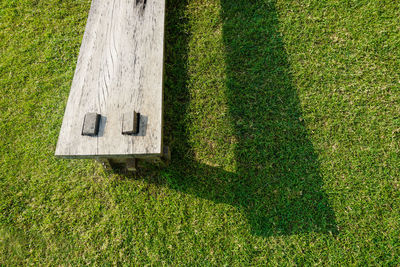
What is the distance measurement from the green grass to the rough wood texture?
91cm

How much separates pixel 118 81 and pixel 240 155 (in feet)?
4.68

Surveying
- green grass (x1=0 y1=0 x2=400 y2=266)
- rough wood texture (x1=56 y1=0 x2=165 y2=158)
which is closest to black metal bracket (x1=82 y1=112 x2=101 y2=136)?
rough wood texture (x1=56 y1=0 x2=165 y2=158)

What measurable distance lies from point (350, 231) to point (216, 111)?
1.76 m

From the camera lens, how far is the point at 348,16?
10.6ft

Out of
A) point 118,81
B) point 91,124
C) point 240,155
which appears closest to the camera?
point 91,124

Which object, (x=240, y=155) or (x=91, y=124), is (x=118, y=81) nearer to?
(x=91, y=124)

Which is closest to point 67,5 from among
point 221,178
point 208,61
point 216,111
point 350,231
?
point 208,61

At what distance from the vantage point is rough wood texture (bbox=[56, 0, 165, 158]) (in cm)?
194

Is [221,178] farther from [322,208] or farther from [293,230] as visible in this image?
[322,208]

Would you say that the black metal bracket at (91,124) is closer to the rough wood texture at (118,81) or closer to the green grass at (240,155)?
the rough wood texture at (118,81)

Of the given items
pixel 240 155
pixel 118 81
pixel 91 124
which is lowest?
pixel 240 155

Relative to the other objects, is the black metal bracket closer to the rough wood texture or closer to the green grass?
the rough wood texture

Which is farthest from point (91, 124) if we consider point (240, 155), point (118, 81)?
point (240, 155)

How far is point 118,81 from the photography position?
84.2 inches
